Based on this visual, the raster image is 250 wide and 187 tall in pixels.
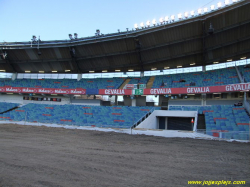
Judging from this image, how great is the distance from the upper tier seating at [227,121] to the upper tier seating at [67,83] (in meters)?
16.8

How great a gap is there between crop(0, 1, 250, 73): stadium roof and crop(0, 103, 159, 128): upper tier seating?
10047 millimetres

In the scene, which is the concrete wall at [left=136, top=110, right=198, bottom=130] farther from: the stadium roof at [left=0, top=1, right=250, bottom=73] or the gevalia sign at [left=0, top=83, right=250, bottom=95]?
the stadium roof at [left=0, top=1, right=250, bottom=73]

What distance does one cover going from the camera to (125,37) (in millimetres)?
28344

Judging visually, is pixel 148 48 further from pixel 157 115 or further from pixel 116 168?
pixel 116 168

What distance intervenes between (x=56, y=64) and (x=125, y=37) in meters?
16.1

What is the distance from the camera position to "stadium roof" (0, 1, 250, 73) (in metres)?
24.4

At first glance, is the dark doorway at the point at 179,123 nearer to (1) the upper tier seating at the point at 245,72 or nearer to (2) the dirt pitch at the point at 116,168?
(1) the upper tier seating at the point at 245,72

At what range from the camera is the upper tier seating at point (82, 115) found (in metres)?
21.9

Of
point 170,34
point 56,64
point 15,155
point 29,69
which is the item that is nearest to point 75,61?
point 56,64

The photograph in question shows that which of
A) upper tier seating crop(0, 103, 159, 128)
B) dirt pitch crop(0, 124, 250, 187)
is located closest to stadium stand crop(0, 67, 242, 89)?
upper tier seating crop(0, 103, 159, 128)

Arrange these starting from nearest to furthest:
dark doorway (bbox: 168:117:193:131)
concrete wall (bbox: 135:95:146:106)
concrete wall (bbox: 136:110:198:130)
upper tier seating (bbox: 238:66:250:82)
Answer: concrete wall (bbox: 136:110:198:130)
dark doorway (bbox: 168:117:193:131)
upper tier seating (bbox: 238:66:250:82)
concrete wall (bbox: 135:95:146:106)

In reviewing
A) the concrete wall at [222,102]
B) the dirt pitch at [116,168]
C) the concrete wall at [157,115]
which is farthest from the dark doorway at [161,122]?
the dirt pitch at [116,168]

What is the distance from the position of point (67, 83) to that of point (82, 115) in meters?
12.4

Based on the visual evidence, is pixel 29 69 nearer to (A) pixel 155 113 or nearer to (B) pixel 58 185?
(A) pixel 155 113
